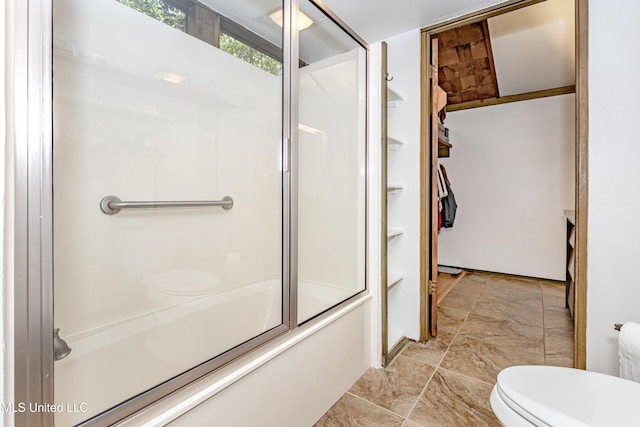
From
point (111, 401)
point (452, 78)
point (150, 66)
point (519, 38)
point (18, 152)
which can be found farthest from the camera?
point (452, 78)

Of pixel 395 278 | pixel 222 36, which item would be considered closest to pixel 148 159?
pixel 222 36

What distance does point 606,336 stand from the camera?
1489mm

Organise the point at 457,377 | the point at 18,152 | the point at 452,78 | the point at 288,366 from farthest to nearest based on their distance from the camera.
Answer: the point at 452,78 < the point at 457,377 < the point at 288,366 < the point at 18,152

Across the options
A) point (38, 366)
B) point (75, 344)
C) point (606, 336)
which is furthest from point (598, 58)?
point (75, 344)

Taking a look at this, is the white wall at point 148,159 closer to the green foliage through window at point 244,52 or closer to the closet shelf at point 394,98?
the green foliage through window at point 244,52

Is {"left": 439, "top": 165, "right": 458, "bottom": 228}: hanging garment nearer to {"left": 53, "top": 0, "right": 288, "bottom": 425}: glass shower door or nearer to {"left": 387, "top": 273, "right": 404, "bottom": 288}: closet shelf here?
{"left": 387, "top": 273, "right": 404, "bottom": 288}: closet shelf

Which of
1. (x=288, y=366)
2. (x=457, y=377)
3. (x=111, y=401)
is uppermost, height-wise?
(x=111, y=401)

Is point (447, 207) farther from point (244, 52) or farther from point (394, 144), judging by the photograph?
point (244, 52)

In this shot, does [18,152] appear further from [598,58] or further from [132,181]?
[598,58]

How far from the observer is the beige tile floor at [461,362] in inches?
58.3

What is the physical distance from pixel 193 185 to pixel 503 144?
3756 millimetres

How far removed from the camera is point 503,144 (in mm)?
3812

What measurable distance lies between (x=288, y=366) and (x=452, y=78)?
3514 millimetres

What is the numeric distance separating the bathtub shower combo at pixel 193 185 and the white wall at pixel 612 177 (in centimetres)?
113
